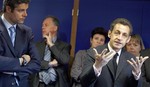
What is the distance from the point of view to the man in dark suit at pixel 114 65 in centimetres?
238

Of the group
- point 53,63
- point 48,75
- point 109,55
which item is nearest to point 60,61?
point 53,63

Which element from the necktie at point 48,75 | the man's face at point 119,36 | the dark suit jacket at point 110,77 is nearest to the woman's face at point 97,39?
the necktie at point 48,75

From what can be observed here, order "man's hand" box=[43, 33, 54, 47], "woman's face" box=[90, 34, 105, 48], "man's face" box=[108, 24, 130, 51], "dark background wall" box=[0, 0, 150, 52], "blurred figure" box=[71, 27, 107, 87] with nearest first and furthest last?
"man's face" box=[108, 24, 130, 51] → "blurred figure" box=[71, 27, 107, 87] → "man's hand" box=[43, 33, 54, 47] → "woman's face" box=[90, 34, 105, 48] → "dark background wall" box=[0, 0, 150, 52]

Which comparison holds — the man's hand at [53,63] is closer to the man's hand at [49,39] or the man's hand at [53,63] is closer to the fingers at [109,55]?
the man's hand at [49,39]

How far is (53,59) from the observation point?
3672 mm

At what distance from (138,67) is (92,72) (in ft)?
1.25

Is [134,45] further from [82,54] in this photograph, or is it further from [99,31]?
[82,54]

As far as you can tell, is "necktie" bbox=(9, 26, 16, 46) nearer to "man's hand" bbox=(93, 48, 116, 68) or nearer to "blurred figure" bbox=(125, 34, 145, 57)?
"man's hand" bbox=(93, 48, 116, 68)

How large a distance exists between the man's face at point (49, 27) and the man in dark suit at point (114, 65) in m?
1.34

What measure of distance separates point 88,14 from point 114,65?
1.81m

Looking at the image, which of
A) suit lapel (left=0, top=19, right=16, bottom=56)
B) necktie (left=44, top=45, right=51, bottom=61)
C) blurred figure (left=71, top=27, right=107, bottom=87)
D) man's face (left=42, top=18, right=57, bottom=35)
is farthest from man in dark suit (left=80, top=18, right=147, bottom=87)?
man's face (left=42, top=18, right=57, bottom=35)

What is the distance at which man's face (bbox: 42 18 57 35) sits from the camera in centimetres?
386

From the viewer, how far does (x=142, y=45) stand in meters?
3.91

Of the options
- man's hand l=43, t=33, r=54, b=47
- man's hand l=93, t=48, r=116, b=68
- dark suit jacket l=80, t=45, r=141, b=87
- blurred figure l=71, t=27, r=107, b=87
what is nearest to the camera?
man's hand l=93, t=48, r=116, b=68
